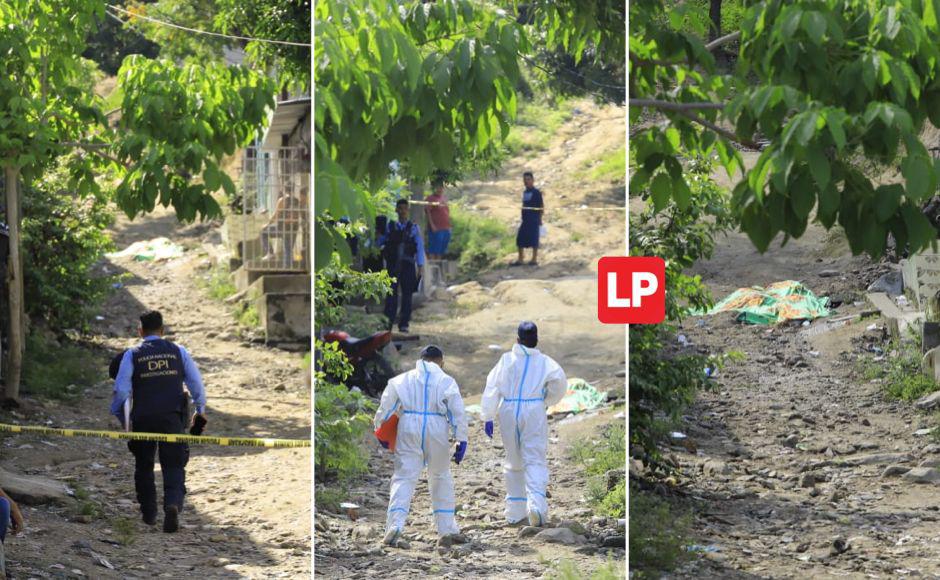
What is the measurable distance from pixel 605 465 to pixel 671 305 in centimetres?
118

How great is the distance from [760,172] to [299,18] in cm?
799

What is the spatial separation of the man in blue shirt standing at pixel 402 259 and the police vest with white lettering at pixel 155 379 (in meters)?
2.62

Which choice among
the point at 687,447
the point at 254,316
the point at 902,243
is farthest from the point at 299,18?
the point at 902,243

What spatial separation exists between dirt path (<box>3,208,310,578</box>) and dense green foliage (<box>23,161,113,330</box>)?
684mm

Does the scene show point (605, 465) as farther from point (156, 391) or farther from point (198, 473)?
point (198, 473)

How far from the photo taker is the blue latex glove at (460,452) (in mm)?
5855

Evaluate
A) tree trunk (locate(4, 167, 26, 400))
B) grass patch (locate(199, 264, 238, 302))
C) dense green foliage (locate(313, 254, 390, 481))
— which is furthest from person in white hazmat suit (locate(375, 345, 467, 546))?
grass patch (locate(199, 264, 238, 302))

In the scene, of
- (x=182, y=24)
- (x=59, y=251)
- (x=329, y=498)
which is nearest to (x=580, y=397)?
(x=329, y=498)

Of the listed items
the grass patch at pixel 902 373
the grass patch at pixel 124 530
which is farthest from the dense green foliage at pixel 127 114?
the grass patch at pixel 902 373

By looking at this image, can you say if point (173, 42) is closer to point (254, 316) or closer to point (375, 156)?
point (254, 316)

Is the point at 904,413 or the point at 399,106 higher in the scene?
the point at 399,106

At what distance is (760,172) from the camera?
5105 mm

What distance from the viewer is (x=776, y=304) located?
6523 mm

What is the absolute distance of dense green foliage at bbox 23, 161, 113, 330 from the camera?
12.8 metres
